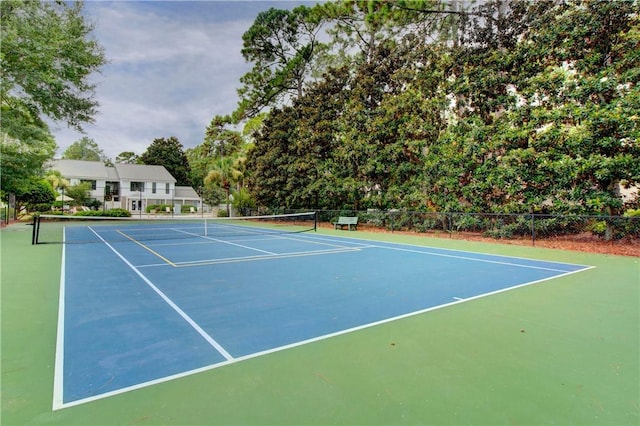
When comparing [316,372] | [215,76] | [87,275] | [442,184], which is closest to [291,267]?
[87,275]

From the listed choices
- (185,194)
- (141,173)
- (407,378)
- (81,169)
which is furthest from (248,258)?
(185,194)

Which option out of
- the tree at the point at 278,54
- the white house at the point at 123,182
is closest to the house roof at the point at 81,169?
the white house at the point at 123,182

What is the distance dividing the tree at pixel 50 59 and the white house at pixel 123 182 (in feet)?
87.9

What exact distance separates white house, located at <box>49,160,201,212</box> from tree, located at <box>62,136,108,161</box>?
34161 millimetres

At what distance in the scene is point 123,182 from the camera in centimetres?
4484

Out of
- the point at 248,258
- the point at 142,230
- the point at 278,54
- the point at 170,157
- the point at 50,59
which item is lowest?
the point at 142,230

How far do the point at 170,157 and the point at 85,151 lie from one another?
107 ft

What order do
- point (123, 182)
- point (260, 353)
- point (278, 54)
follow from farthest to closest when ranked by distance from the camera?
point (123, 182) → point (278, 54) → point (260, 353)

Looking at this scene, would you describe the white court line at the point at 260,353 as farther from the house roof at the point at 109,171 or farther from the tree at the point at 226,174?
the house roof at the point at 109,171

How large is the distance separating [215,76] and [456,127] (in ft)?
63.2

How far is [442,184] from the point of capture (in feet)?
50.1

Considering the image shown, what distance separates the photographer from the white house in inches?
1692

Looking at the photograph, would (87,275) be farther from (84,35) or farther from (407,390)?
(84,35)

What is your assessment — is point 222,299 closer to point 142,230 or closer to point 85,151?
point 142,230
